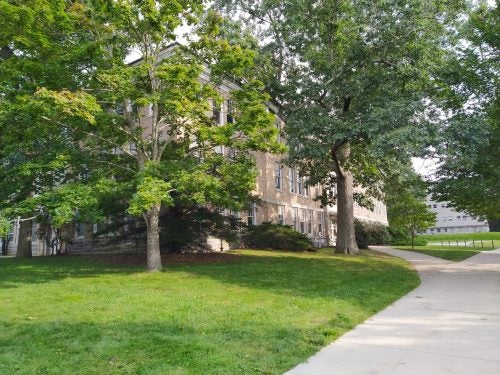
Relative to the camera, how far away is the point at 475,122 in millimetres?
13758

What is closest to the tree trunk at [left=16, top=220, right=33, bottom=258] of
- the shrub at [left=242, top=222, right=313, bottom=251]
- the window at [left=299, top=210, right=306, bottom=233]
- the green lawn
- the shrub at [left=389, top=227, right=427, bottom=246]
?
the shrub at [left=242, top=222, right=313, bottom=251]

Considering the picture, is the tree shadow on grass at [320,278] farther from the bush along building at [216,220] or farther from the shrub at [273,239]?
the shrub at [273,239]

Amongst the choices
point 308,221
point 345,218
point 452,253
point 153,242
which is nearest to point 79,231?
point 153,242

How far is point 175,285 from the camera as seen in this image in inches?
454

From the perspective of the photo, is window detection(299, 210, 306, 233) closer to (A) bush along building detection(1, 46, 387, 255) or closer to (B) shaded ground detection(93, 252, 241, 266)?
(A) bush along building detection(1, 46, 387, 255)

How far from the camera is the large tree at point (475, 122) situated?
13625 mm

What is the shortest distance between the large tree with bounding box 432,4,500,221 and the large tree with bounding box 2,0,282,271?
19.6 ft

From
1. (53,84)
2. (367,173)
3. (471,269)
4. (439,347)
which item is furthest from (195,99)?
(367,173)

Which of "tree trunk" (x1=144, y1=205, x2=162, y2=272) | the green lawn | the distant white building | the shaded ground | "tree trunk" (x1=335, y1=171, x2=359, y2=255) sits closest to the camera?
"tree trunk" (x1=144, y1=205, x2=162, y2=272)

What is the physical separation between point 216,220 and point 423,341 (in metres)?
13.4

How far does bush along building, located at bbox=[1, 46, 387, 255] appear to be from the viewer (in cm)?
1897

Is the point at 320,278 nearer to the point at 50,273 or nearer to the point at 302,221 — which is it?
the point at 50,273

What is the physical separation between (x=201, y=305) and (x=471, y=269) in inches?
Answer: 478

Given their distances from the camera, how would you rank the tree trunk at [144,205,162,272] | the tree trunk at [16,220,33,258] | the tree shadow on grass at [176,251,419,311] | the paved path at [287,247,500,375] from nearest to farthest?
the paved path at [287,247,500,375], the tree shadow on grass at [176,251,419,311], the tree trunk at [144,205,162,272], the tree trunk at [16,220,33,258]
